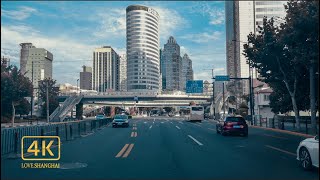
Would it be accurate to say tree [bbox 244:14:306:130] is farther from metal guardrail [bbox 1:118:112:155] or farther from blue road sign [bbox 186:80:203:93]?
blue road sign [bbox 186:80:203:93]

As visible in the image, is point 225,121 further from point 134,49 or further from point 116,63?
point 116,63

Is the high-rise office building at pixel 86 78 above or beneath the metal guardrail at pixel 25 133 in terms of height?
above

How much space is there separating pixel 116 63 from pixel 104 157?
54448 mm

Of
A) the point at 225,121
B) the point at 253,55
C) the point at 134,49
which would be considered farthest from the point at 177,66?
the point at 225,121

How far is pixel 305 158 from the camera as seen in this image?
405 inches

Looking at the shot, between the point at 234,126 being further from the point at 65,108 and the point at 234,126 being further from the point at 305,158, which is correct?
the point at 65,108

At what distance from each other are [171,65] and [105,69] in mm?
19238

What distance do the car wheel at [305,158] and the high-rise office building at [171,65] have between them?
175 ft

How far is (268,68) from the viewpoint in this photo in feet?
103

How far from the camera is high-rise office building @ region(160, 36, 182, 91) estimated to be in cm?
6802

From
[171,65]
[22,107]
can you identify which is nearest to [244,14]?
[171,65]

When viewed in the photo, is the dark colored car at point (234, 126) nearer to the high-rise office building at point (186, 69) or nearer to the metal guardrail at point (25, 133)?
the metal guardrail at point (25, 133)

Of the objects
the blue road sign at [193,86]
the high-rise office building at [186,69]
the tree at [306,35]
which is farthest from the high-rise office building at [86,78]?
the tree at [306,35]

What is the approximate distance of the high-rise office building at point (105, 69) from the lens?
5859 cm
